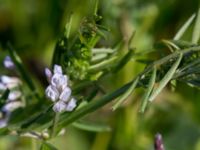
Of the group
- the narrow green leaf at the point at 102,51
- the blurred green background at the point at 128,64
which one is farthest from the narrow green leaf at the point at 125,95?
the blurred green background at the point at 128,64

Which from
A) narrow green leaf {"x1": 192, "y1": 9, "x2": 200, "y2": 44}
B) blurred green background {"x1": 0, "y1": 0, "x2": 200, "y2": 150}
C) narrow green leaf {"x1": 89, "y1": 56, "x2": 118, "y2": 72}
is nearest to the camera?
narrow green leaf {"x1": 192, "y1": 9, "x2": 200, "y2": 44}

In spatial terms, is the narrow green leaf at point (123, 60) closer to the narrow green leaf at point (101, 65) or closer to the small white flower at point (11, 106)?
the narrow green leaf at point (101, 65)

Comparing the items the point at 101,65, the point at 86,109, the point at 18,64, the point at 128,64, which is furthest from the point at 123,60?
the point at 128,64

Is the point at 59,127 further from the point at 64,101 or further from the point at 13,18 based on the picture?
the point at 13,18

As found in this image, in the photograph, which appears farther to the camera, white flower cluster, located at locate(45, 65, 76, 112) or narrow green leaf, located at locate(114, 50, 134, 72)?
narrow green leaf, located at locate(114, 50, 134, 72)

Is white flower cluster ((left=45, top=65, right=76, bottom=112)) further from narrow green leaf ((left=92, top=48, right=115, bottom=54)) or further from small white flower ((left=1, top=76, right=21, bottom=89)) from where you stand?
small white flower ((left=1, top=76, right=21, bottom=89))

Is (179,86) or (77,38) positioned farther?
(179,86)

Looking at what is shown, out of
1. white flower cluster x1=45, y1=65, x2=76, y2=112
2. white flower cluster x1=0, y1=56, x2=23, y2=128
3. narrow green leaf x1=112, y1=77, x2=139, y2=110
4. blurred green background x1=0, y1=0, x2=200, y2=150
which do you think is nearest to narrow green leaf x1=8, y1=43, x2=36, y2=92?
white flower cluster x1=0, y1=56, x2=23, y2=128

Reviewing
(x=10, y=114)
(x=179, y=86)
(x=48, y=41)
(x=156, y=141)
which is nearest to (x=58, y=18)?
(x=48, y=41)
